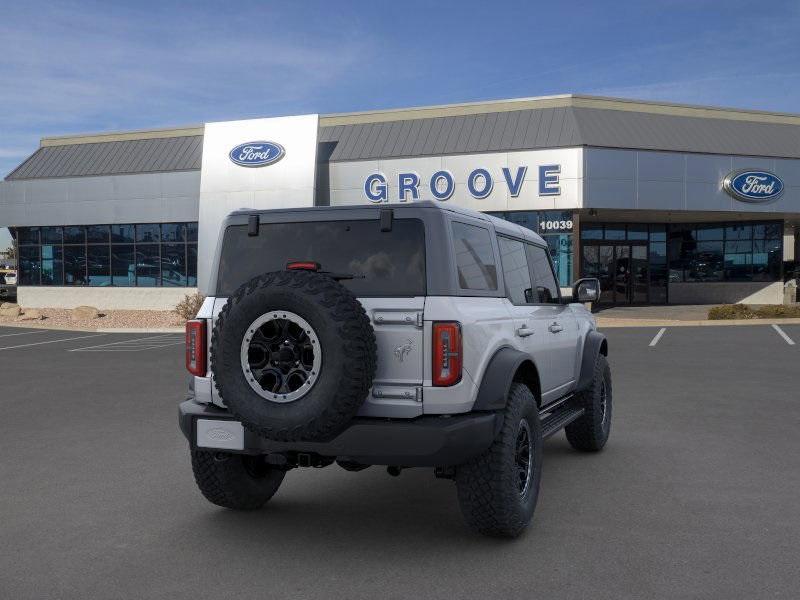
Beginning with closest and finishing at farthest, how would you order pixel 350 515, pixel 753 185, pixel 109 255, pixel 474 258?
pixel 474 258 < pixel 350 515 < pixel 753 185 < pixel 109 255

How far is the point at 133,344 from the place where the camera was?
Result: 19016mm

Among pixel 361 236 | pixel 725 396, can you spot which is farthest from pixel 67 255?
pixel 361 236

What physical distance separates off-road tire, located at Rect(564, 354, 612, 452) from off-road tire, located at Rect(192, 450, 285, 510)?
2.79m

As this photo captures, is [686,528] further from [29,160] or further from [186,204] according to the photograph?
[29,160]

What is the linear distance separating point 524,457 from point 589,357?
213 cm

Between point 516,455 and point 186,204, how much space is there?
29.7m

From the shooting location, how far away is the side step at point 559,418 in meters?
5.57

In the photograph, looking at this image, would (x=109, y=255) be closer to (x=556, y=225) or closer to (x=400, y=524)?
(x=556, y=225)

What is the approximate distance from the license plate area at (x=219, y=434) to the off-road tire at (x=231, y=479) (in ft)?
0.81

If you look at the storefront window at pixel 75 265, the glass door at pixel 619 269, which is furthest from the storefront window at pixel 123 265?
the glass door at pixel 619 269

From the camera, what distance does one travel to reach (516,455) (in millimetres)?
4852

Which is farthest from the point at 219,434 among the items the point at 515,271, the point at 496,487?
the point at 515,271

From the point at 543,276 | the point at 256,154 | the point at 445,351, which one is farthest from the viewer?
the point at 256,154

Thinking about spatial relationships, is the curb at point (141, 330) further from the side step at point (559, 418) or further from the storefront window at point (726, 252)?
the storefront window at point (726, 252)
